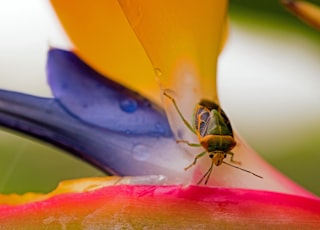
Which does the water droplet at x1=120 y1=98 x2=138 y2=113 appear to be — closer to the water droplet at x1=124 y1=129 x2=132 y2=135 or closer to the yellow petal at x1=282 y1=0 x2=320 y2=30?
the water droplet at x1=124 y1=129 x2=132 y2=135

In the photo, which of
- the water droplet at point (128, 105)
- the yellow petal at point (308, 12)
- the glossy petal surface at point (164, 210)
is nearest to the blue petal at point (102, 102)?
the water droplet at point (128, 105)

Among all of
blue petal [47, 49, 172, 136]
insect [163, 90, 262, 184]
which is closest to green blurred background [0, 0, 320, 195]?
blue petal [47, 49, 172, 136]

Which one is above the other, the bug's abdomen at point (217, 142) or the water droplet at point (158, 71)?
the water droplet at point (158, 71)

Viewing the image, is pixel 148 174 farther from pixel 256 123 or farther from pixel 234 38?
pixel 234 38

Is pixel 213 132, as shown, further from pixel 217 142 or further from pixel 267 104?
pixel 267 104

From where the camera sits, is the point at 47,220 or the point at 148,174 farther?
the point at 148,174

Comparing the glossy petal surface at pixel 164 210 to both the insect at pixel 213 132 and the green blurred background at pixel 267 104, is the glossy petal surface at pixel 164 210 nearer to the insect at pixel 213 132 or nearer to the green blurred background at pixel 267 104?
the insect at pixel 213 132

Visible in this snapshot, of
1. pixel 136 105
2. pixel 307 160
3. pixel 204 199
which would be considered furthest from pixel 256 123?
pixel 204 199
